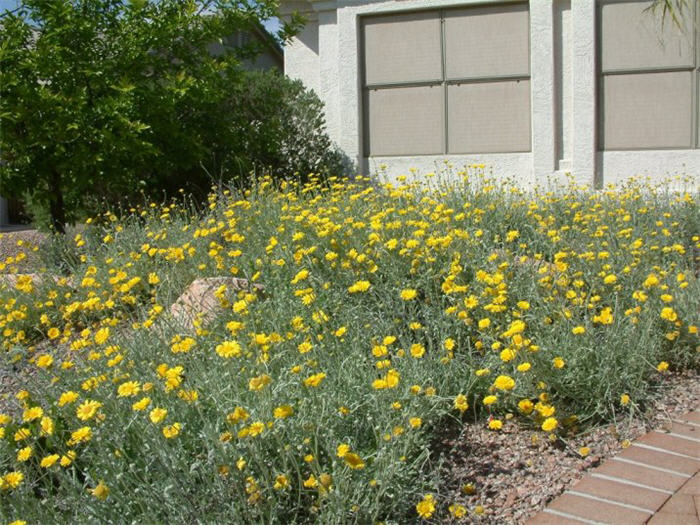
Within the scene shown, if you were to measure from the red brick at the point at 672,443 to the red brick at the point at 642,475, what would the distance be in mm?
236

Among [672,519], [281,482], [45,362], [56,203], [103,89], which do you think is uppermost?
[103,89]

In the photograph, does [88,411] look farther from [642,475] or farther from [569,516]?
[642,475]

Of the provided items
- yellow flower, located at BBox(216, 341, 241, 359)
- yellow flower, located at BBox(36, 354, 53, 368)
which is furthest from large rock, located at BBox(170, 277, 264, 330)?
yellow flower, located at BBox(216, 341, 241, 359)

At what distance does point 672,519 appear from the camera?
9.27ft

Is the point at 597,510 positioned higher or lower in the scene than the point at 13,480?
lower

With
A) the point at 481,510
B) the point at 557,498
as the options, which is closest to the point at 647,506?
the point at 557,498

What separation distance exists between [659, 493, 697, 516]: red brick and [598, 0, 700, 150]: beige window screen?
8498 mm

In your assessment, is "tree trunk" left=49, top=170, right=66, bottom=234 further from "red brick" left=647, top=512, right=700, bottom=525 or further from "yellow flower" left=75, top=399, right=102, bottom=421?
"red brick" left=647, top=512, right=700, bottom=525

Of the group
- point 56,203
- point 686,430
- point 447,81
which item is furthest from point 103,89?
point 686,430

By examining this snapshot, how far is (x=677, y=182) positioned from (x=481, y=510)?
8.96 m

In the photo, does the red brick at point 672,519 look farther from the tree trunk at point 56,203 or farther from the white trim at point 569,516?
the tree trunk at point 56,203

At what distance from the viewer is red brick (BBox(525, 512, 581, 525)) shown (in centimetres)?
281

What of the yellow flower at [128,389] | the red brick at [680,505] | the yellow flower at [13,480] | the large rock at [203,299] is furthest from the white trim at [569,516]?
the large rock at [203,299]

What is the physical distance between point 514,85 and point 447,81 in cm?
95
